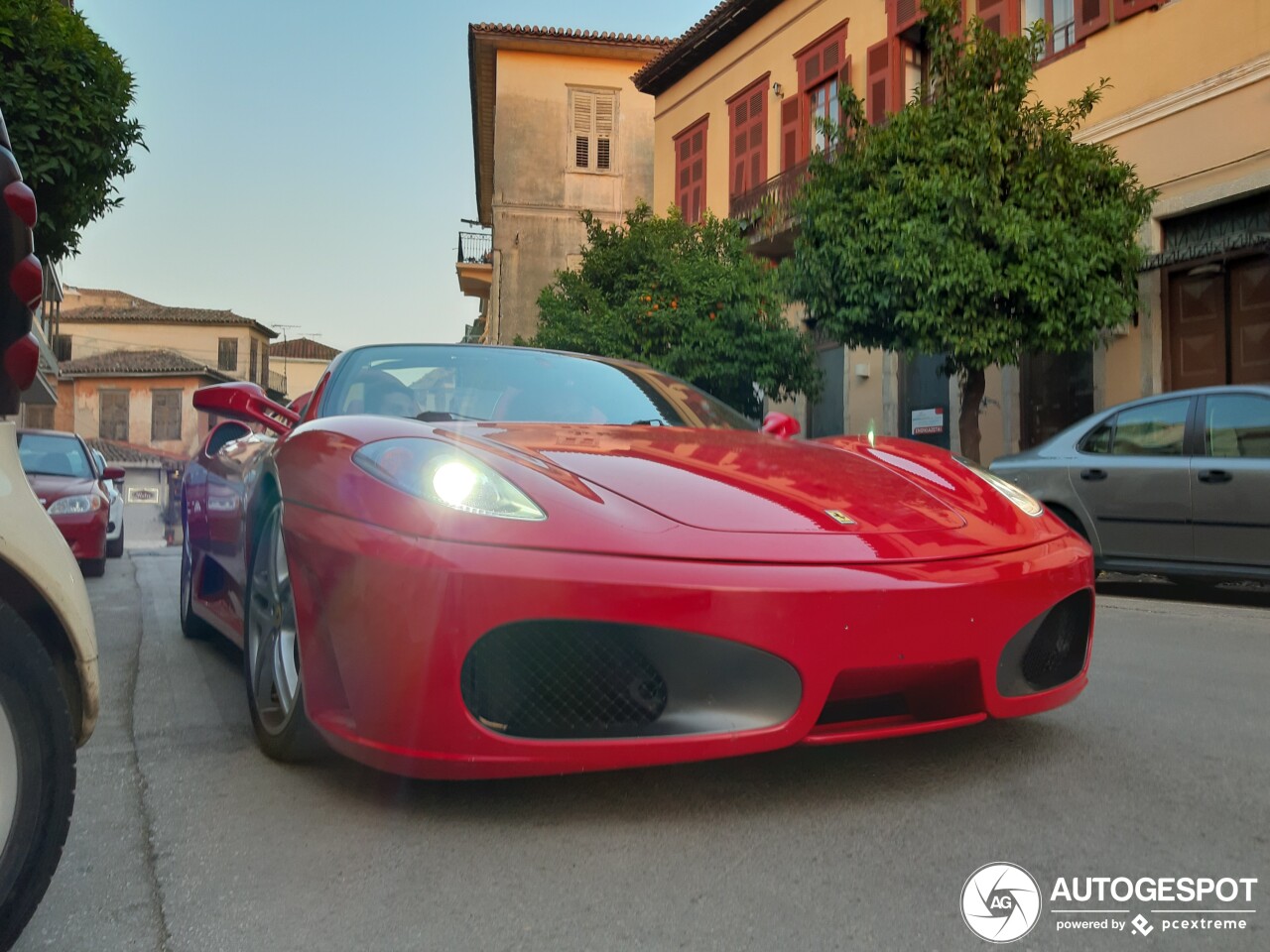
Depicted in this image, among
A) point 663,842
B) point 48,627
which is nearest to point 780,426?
point 663,842

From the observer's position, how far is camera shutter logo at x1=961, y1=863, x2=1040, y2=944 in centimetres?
179

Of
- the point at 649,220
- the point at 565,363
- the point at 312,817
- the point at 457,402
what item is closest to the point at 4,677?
the point at 312,817

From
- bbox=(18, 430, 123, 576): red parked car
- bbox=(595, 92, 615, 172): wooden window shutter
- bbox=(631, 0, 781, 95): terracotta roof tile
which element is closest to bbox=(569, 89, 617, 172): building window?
bbox=(595, 92, 615, 172): wooden window shutter

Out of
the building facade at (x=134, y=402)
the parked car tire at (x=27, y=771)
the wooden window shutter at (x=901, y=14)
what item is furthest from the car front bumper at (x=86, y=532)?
the building facade at (x=134, y=402)

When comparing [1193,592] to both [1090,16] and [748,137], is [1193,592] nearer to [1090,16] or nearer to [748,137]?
[1090,16]

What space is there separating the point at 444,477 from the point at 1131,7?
13.0 metres

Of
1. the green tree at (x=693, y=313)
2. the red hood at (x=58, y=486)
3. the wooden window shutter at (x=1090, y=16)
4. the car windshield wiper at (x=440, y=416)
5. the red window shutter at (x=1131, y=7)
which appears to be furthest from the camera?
the green tree at (x=693, y=313)

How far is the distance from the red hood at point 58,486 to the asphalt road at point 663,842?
6630 mm

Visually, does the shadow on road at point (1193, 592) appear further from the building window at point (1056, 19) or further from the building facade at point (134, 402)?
the building facade at point (134, 402)

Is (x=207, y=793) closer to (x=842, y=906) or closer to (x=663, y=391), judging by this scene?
(x=842, y=906)

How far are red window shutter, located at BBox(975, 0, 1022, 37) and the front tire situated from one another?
548 inches

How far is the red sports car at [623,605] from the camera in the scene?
7.23 ft

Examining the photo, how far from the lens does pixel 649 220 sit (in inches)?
689

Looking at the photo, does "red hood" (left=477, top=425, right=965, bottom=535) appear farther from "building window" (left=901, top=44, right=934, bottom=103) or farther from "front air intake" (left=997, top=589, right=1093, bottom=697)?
"building window" (left=901, top=44, right=934, bottom=103)
